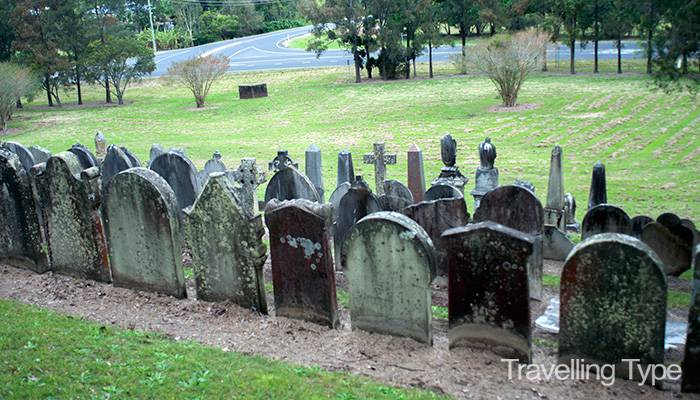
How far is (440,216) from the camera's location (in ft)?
22.4

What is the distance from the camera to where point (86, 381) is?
15.0 ft

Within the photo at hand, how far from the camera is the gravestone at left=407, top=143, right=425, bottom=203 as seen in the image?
944 cm

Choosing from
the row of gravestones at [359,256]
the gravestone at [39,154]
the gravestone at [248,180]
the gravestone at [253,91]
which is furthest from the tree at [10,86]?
the row of gravestones at [359,256]

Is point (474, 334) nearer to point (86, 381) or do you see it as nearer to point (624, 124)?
point (86, 381)

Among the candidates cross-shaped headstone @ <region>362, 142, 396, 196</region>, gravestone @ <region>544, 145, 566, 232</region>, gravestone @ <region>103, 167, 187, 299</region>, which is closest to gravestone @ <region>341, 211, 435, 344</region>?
gravestone @ <region>103, 167, 187, 299</region>

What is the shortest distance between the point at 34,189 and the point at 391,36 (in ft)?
90.4

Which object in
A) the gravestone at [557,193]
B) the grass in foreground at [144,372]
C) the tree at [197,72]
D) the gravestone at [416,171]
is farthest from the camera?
the tree at [197,72]

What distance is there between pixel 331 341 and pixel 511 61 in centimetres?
1978

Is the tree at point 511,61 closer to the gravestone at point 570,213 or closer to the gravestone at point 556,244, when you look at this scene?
the gravestone at point 570,213

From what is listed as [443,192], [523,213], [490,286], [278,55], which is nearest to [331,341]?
[490,286]

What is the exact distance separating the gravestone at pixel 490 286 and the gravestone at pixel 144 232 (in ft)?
10.3

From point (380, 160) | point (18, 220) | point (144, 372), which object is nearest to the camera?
point (144, 372)

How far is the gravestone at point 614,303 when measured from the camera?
13.6ft

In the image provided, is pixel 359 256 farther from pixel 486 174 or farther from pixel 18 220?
pixel 18 220
